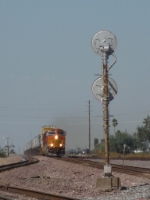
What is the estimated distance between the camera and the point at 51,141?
205ft

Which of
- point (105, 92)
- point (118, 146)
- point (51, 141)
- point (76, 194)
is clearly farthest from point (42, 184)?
point (118, 146)

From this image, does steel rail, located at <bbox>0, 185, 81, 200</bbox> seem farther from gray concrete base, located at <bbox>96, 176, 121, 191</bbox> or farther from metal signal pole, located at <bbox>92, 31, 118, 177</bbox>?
metal signal pole, located at <bbox>92, 31, 118, 177</bbox>

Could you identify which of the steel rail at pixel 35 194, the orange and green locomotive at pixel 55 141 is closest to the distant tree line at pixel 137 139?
the orange and green locomotive at pixel 55 141

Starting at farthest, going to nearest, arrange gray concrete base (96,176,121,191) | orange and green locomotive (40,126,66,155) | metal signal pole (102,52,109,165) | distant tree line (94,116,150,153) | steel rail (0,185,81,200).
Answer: distant tree line (94,116,150,153)
orange and green locomotive (40,126,66,155)
metal signal pole (102,52,109,165)
gray concrete base (96,176,121,191)
steel rail (0,185,81,200)

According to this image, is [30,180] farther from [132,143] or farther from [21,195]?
[132,143]

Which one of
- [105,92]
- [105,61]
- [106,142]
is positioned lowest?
[106,142]

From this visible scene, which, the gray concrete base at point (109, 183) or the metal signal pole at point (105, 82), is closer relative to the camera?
the gray concrete base at point (109, 183)

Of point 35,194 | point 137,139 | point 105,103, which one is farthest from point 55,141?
point 137,139

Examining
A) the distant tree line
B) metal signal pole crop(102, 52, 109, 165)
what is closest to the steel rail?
metal signal pole crop(102, 52, 109, 165)

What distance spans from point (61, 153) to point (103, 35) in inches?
1898

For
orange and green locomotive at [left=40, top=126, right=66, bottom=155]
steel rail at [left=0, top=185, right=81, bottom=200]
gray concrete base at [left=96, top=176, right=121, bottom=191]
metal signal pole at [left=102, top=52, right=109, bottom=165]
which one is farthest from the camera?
orange and green locomotive at [left=40, top=126, right=66, bottom=155]

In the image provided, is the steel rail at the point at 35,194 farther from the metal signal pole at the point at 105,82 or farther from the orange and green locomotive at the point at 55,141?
the orange and green locomotive at the point at 55,141

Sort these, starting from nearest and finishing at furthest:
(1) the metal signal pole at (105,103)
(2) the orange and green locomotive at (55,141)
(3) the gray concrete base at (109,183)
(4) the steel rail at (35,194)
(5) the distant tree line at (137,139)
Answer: (4) the steel rail at (35,194) < (3) the gray concrete base at (109,183) < (1) the metal signal pole at (105,103) < (2) the orange and green locomotive at (55,141) < (5) the distant tree line at (137,139)

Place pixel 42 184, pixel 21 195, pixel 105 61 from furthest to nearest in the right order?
pixel 42 184 → pixel 105 61 → pixel 21 195
